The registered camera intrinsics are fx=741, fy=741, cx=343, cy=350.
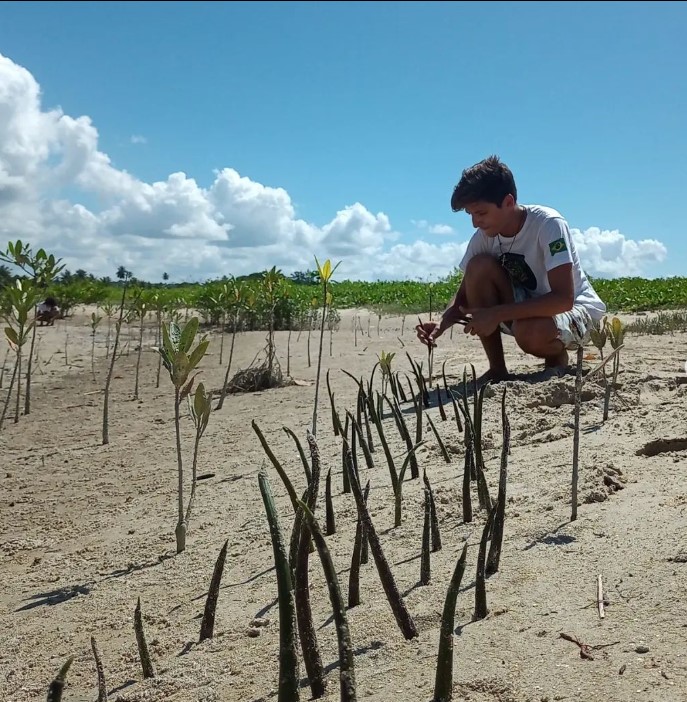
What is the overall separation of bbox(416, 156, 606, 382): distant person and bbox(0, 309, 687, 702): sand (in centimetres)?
33

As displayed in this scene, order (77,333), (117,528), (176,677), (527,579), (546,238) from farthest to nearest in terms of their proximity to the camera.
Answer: (77,333), (546,238), (117,528), (527,579), (176,677)

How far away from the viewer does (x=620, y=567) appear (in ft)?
5.00

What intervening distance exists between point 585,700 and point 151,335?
39.2 feet

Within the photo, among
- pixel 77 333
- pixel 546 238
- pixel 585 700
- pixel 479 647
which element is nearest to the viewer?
pixel 585 700

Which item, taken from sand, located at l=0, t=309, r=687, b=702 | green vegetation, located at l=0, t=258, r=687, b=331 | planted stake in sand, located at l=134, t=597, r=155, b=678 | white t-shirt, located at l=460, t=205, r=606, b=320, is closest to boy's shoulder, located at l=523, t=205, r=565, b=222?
white t-shirt, located at l=460, t=205, r=606, b=320

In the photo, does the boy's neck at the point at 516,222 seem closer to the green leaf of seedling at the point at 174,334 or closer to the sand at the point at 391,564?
the sand at the point at 391,564

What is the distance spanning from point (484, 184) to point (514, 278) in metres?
0.73

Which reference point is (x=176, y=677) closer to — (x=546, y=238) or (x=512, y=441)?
(x=512, y=441)

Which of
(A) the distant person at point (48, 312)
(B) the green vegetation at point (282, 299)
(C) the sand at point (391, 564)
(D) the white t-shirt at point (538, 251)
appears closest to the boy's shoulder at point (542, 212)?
(D) the white t-shirt at point (538, 251)

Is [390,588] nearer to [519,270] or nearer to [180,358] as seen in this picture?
[180,358]

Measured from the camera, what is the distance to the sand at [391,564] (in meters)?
1.26

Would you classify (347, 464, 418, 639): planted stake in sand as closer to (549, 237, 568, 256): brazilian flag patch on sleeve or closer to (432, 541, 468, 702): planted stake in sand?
(432, 541, 468, 702): planted stake in sand

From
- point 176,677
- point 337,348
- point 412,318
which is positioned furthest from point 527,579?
point 412,318

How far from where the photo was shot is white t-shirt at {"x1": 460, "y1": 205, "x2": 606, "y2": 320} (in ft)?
12.4
